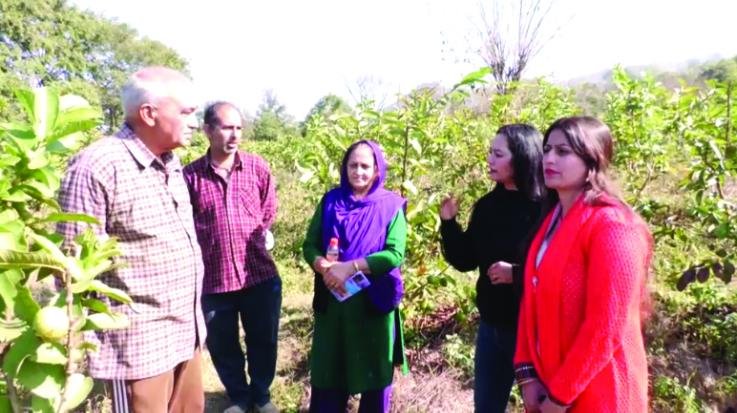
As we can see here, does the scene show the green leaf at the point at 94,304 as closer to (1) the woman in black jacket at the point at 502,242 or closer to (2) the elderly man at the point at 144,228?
(2) the elderly man at the point at 144,228

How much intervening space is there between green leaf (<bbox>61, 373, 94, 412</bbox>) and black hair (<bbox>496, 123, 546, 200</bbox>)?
61.5 inches

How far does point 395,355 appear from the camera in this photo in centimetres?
248

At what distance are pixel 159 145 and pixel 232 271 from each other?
0.96m

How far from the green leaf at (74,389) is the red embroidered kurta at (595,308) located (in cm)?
112

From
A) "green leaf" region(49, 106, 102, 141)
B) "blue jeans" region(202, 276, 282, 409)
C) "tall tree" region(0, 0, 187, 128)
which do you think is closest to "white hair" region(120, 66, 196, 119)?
"green leaf" region(49, 106, 102, 141)

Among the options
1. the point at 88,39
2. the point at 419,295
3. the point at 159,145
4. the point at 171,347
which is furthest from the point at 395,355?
the point at 88,39

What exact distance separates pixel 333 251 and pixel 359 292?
208 mm

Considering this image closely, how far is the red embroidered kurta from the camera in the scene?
135 cm

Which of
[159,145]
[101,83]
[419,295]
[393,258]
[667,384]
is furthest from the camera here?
[101,83]

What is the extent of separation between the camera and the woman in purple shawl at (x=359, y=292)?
2301 millimetres

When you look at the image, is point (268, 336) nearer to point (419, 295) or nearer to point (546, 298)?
point (419, 295)

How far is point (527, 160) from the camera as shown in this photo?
1975 mm

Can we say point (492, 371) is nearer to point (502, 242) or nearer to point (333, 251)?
point (502, 242)

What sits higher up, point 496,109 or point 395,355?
point 496,109
